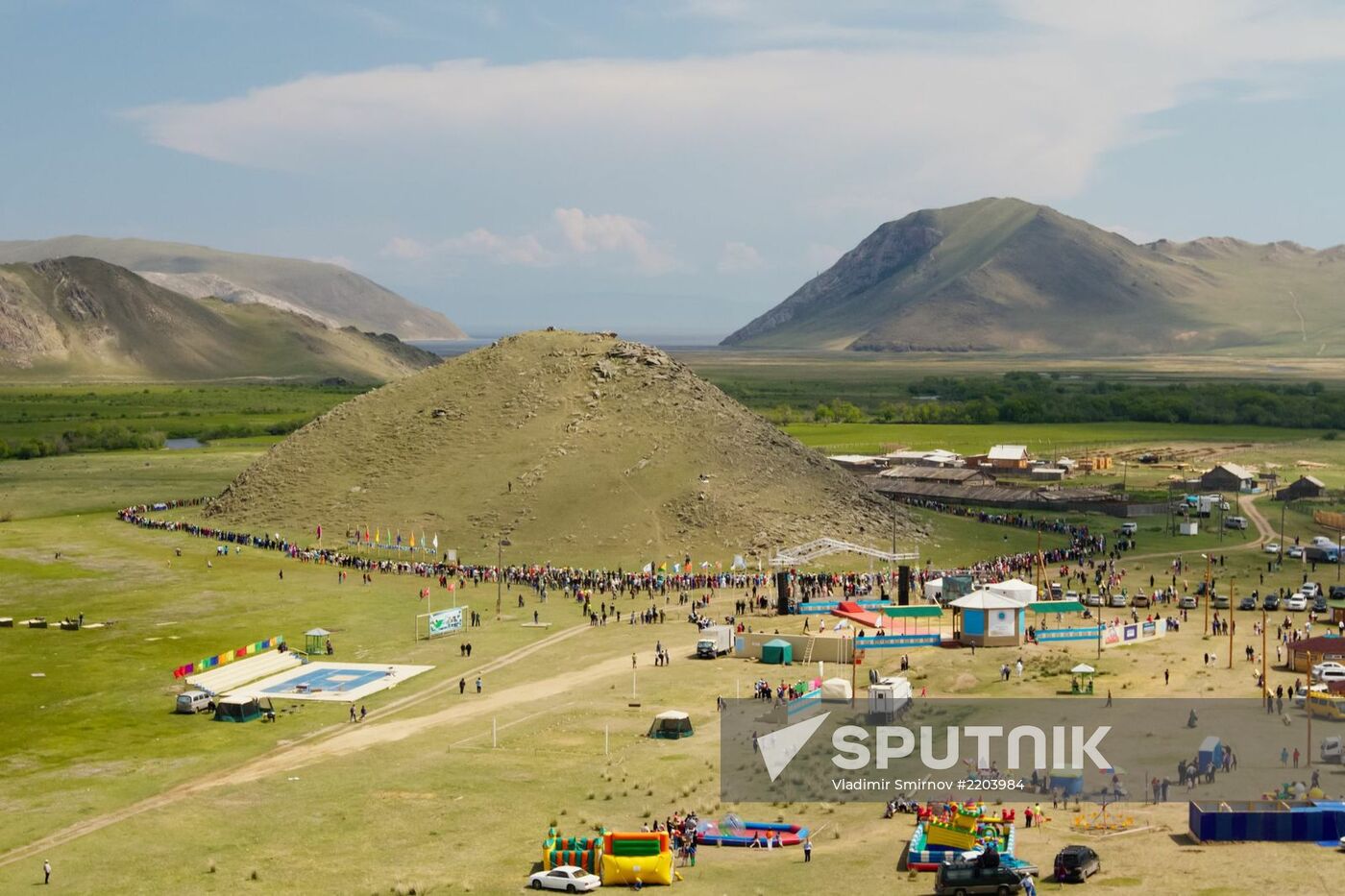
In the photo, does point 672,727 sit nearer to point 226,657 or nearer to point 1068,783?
point 1068,783

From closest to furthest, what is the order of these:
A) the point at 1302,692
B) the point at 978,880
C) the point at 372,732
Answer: the point at 978,880 → the point at 1302,692 → the point at 372,732

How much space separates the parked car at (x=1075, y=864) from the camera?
41781mm

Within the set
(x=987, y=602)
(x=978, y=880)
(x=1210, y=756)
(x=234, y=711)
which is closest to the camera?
(x=978, y=880)

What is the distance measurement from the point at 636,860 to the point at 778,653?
30.5 meters

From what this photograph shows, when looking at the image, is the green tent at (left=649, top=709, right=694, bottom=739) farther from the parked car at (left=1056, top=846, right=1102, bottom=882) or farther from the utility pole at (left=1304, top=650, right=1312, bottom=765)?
the utility pole at (left=1304, top=650, right=1312, bottom=765)

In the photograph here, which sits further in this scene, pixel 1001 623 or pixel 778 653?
pixel 1001 623

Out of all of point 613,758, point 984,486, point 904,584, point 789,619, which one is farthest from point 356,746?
point 984,486

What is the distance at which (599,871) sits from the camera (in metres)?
44.4

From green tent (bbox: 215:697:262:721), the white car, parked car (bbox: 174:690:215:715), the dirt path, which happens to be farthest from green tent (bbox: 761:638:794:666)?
the white car

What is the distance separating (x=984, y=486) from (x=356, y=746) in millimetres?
91635

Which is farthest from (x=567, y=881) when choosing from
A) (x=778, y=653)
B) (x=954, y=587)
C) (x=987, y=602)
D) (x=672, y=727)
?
(x=954, y=587)

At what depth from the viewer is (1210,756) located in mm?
51469

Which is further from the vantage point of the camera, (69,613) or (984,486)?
(984,486)

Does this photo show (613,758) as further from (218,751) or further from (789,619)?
(789,619)
